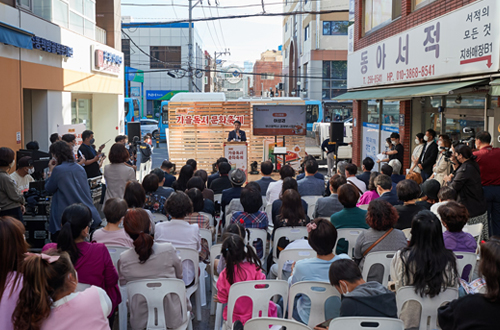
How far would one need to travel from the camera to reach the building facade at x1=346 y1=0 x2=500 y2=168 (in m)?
7.81

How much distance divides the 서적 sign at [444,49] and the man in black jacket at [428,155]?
1.20 metres

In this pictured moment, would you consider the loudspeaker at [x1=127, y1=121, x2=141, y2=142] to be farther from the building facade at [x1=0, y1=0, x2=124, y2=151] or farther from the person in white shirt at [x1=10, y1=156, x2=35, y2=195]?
the person in white shirt at [x1=10, y1=156, x2=35, y2=195]

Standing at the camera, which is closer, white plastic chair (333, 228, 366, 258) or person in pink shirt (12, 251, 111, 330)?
person in pink shirt (12, 251, 111, 330)

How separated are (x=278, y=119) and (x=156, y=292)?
416 inches

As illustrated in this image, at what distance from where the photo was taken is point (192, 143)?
15391 millimetres

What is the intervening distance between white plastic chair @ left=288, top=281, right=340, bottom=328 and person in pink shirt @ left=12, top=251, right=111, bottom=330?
1.34m

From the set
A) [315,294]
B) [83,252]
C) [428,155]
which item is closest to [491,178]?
[428,155]

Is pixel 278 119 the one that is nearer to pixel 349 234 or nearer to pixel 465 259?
pixel 349 234

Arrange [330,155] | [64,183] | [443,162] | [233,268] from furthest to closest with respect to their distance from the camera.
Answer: [330,155] → [443,162] → [64,183] → [233,268]

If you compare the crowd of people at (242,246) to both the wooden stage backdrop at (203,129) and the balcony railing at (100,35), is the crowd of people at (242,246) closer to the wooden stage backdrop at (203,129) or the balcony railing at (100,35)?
the wooden stage backdrop at (203,129)

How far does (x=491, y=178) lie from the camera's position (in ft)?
22.4

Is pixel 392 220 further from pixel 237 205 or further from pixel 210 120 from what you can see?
pixel 210 120

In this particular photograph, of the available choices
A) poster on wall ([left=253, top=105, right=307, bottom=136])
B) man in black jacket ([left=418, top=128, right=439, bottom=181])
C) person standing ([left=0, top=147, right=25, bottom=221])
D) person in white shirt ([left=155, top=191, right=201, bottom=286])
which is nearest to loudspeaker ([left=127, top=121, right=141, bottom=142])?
poster on wall ([left=253, top=105, right=307, bottom=136])

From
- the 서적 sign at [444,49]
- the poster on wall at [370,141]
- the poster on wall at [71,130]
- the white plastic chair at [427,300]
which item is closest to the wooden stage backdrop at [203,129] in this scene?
the poster on wall at [370,141]
